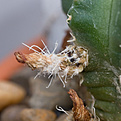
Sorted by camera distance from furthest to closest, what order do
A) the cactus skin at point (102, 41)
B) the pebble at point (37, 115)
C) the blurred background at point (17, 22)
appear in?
the blurred background at point (17, 22) → the pebble at point (37, 115) → the cactus skin at point (102, 41)

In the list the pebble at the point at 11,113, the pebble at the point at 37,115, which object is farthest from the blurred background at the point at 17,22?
the pebble at the point at 37,115

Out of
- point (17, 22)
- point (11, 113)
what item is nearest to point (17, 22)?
point (17, 22)

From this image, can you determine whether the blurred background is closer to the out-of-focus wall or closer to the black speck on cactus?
the out-of-focus wall

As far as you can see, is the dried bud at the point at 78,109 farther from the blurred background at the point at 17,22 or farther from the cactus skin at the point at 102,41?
the blurred background at the point at 17,22

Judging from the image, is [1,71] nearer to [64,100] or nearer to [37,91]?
[37,91]

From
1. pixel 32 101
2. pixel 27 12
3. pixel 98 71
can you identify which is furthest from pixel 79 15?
pixel 27 12

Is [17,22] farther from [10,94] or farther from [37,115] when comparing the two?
[37,115]

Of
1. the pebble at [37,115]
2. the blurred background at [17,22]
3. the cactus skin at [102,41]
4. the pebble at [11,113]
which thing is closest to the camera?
the cactus skin at [102,41]
